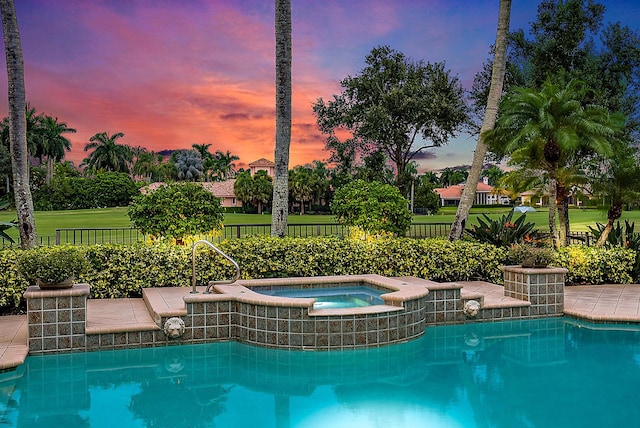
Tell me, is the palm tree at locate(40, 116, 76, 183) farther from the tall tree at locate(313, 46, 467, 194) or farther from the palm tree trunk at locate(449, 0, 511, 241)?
the palm tree trunk at locate(449, 0, 511, 241)

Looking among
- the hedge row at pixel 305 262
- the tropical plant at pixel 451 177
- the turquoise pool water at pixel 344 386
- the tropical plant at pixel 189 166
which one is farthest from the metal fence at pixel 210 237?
the tropical plant at pixel 451 177

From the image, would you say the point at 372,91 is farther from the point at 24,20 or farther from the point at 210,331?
the point at 210,331

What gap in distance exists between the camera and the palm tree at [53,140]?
2453 inches

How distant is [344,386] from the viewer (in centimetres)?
594

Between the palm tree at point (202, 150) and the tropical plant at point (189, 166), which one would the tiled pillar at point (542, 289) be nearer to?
the tropical plant at point (189, 166)

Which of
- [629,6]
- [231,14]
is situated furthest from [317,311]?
[629,6]

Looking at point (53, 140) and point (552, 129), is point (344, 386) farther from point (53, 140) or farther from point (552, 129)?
point (53, 140)

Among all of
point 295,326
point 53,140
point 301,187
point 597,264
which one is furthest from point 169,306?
point 53,140

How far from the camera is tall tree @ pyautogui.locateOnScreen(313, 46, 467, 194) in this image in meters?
24.2

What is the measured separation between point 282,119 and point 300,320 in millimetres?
5326

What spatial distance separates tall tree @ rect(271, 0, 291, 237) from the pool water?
7.39 feet

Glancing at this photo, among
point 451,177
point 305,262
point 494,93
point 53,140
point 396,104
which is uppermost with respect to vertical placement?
point 53,140

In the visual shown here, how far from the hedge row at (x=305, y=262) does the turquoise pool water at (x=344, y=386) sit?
8.52 feet

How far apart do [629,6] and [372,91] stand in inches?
392
